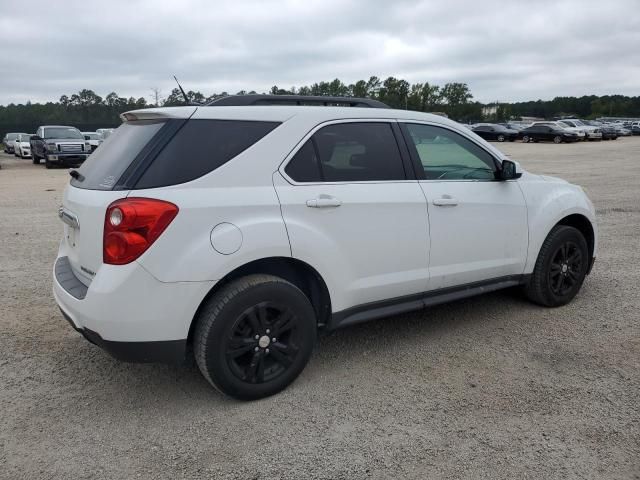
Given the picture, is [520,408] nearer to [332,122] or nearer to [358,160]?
[358,160]

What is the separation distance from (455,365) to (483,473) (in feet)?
3.92

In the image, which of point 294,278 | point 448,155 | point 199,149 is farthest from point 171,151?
point 448,155

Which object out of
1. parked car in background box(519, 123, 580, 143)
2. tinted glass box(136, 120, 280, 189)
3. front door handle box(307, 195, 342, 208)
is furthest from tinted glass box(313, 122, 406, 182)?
parked car in background box(519, 123, 580, 143)

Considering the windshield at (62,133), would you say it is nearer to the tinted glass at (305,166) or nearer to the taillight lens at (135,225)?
the tinted glass at (305,166)

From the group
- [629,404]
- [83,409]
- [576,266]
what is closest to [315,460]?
[83,409]

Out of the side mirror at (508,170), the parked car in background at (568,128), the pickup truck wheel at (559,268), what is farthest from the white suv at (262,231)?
the parked car in background at (568,128)

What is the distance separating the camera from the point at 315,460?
109 inches

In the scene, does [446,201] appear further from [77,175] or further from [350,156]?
[77,175]

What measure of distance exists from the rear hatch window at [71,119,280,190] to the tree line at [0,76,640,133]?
58.0 metres

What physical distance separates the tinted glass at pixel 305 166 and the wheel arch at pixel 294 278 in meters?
0.52

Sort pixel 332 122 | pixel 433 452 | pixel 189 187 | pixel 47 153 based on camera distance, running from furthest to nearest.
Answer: pixel 47 153 → pixel 332 122 → pixel 189 187 → pixel 433 452

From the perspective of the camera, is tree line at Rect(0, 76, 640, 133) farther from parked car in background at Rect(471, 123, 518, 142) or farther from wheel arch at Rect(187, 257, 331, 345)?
wheel arch at Rect(187, 257, 331, 345)

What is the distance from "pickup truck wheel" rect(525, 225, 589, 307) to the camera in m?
4.71

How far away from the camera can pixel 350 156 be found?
3697 mm
